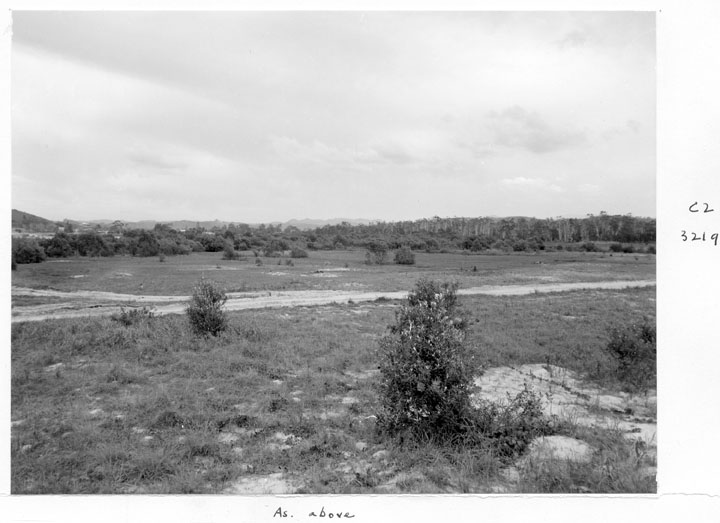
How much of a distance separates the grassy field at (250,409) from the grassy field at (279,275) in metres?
11.2

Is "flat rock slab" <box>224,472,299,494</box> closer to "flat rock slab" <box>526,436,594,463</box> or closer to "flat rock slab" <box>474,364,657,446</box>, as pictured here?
"flat rock slab" <box>526,436,594,463</box>

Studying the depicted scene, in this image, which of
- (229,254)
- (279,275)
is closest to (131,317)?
(279,275)

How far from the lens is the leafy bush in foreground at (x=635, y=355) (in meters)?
8.23

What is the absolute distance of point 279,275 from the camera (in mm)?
35062

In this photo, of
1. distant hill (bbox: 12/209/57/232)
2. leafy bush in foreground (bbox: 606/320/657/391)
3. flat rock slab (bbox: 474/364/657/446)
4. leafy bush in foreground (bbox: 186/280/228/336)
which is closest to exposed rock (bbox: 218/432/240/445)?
flat rock slab (bbox: 474/364/657/446)

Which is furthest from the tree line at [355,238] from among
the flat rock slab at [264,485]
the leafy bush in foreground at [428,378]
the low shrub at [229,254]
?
the leafy bush in foreground at [428,378]

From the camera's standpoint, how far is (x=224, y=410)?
693cm

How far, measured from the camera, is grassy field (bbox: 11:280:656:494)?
15.1 ft

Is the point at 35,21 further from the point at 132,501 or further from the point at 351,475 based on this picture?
the point at 351,475

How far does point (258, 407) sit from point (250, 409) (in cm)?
15

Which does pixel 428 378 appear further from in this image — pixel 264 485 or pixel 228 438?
pixel 228 438

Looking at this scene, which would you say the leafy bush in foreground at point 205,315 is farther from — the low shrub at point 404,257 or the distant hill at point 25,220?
the low shrub at point 404,257

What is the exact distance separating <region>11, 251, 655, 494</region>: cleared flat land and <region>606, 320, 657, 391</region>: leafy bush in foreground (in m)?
0.45

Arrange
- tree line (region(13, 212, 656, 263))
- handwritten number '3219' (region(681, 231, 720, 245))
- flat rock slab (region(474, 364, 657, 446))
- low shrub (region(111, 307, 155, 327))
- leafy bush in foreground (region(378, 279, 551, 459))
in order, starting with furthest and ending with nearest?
tree line (region(13, 212, 656, 263))
low shrub (region(111, 307, 155, 327))
flat rock slab (region(474, 364, 657, 446))
leafy bush in foreground (region(378, 279, 551, 459))
handwritten number '3219' (region(681, 231, 720, 245))
